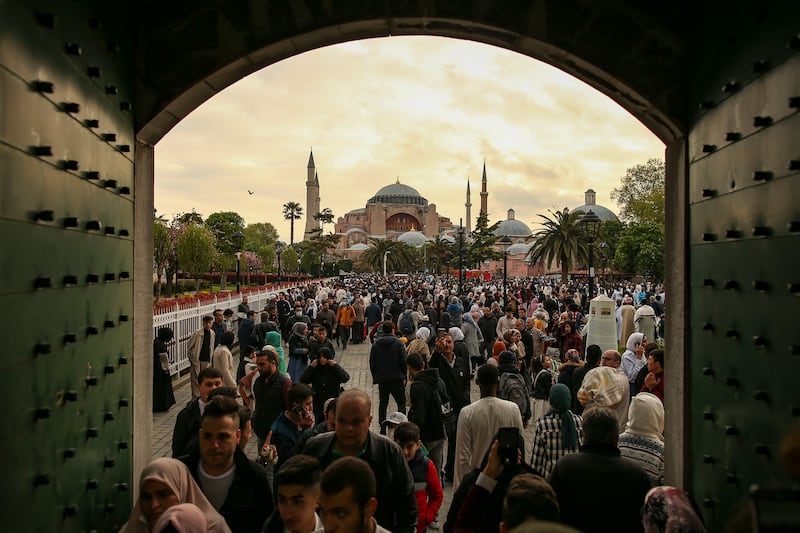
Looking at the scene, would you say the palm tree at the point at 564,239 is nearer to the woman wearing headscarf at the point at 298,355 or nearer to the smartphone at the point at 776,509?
the woman wearing headscarf at the point at 298,355

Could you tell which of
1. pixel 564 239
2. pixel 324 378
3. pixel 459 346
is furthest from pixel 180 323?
pixel 564 239

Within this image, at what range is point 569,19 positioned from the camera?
519 centimetres

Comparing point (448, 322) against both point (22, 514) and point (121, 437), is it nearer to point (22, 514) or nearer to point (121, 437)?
point (121, 437)

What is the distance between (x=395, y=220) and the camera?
14112 centimetres

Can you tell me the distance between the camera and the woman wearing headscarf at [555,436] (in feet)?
16.5

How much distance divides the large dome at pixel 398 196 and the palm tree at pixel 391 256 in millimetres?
48039

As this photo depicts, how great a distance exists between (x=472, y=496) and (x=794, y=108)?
2410 mm

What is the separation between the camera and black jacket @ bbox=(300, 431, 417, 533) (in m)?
3.81

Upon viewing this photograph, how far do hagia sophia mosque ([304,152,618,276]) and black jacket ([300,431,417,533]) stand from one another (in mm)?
114613

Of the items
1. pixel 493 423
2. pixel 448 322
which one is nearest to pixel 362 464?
pixel 493 423

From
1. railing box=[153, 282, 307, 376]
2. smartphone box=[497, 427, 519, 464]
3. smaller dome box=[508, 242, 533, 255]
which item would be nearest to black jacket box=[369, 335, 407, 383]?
smartphone box=[497, 427, 519, 464]

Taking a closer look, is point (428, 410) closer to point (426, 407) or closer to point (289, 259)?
point (426, 407)

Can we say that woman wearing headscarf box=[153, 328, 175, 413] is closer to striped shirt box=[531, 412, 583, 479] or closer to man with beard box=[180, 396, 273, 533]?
striped shirt box=[531, 412, 583, 479]

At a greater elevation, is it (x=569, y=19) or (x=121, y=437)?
(x=569, y=19)
